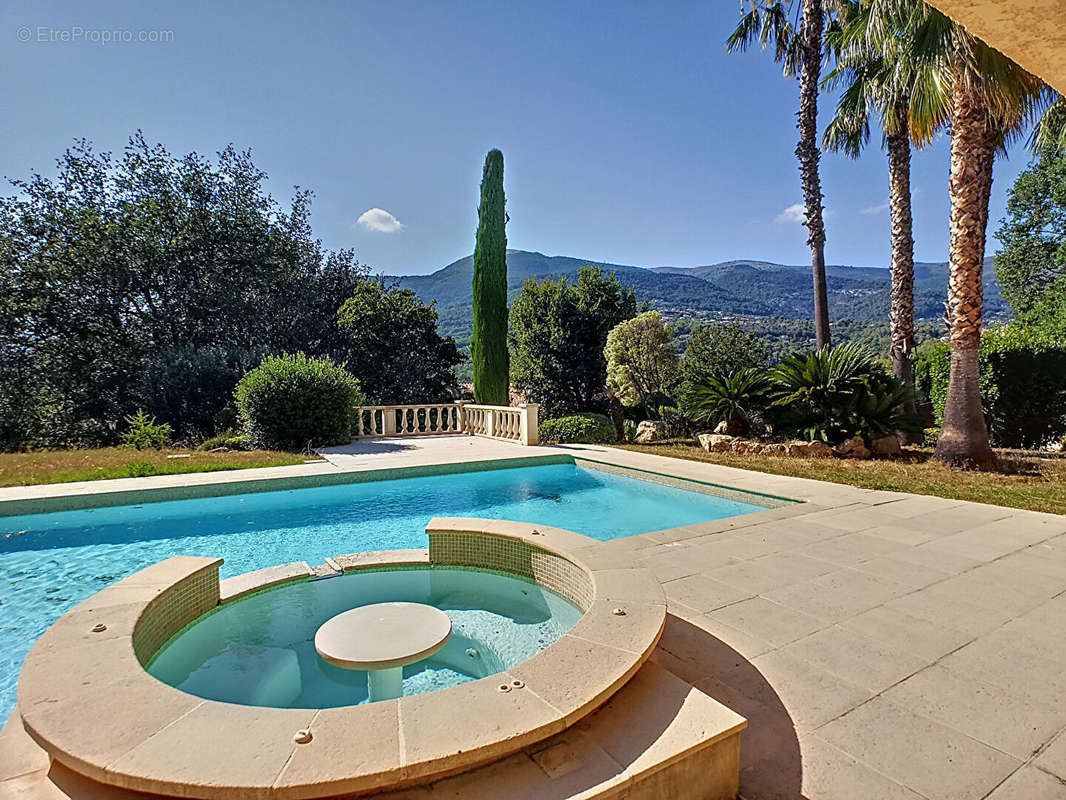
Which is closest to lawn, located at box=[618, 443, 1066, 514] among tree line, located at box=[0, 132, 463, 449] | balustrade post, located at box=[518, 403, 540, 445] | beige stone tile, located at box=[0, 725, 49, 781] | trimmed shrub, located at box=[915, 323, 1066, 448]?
trimmed shrub, located at box=[915, 323, 1066, 448]

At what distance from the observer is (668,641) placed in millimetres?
2812

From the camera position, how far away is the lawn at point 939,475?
6.18 metres

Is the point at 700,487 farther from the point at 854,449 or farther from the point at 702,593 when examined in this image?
the point at 702,593

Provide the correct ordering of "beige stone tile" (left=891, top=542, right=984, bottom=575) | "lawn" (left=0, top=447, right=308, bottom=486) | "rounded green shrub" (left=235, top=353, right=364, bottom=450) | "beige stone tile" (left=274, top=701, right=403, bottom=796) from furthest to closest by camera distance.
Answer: "rounded green shrub" (left=235, top=353, right=364, bottom=450)
"lawn" (left=0, top=447, right=308, bottom=486)
"beige stone tile" (left=891, top=542, right=984, bottom=575)
"beige stone tile" (left=274, top=701, right=403, bottom=796)

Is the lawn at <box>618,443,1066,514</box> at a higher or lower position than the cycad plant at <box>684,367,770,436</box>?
lower

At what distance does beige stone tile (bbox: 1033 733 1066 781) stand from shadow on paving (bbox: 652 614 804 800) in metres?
0.81

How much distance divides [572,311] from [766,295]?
6443 centimetres

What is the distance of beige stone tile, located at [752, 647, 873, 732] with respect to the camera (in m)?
2.23

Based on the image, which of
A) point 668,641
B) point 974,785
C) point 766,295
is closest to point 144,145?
point 668,641

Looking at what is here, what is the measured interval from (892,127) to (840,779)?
11941 mm

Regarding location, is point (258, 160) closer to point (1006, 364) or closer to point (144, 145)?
point (144, 145)

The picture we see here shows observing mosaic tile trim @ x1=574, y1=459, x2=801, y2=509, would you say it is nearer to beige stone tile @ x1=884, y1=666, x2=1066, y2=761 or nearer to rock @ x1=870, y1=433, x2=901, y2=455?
beige stone tile @ x1=884, y1=666, x2=1066, y2=761

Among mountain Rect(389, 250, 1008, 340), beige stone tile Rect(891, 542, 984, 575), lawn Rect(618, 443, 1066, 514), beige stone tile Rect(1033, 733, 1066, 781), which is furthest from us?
mountain Rect(389, 250, 1008, 340)

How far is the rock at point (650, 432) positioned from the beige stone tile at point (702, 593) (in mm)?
10057
